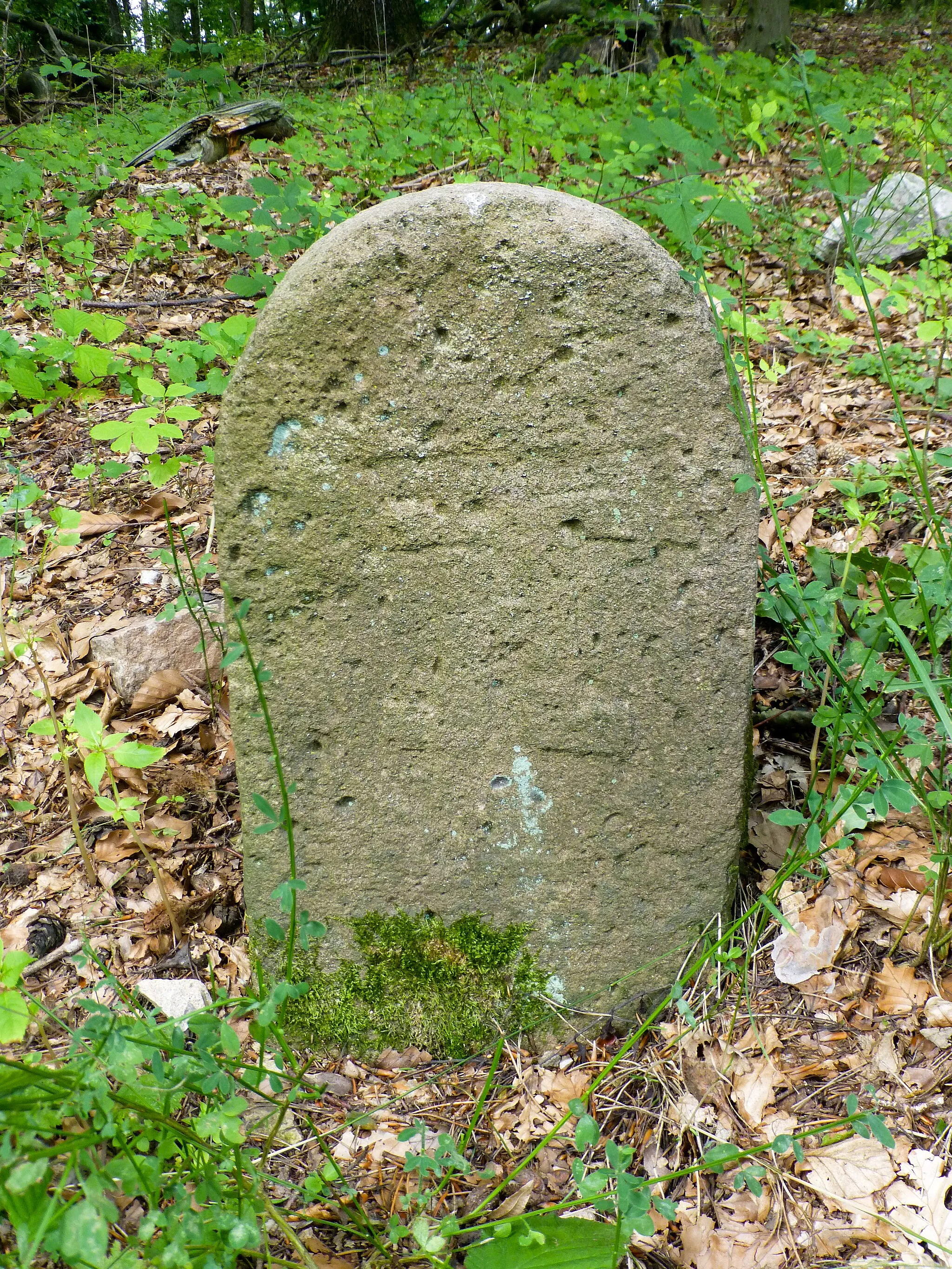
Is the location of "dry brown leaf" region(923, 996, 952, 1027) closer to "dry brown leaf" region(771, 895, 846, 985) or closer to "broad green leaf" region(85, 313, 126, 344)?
"dry brown leaf" region(771, 895, 846, 985)

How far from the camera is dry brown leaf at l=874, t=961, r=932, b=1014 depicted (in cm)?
171

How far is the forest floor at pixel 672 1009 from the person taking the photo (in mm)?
1519

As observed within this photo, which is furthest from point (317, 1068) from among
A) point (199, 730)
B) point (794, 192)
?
point (794, 192)

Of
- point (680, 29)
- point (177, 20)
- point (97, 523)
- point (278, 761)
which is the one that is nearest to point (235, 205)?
point (97, 523)

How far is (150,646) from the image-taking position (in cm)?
268

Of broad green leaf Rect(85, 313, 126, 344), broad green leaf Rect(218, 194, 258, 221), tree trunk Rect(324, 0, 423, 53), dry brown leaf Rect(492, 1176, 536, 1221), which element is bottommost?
dry brown leaf Rect(492, 1176, 536, 1221)

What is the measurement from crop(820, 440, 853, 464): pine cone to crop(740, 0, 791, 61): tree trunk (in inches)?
250

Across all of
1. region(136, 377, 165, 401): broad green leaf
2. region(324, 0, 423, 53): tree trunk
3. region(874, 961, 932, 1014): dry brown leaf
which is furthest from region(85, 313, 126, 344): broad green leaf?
region(324, 0, 423, 53): tree trunk

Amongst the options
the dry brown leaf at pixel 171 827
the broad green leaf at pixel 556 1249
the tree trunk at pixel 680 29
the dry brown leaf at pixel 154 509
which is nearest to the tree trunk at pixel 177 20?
the tree trunk at pixel 680 29

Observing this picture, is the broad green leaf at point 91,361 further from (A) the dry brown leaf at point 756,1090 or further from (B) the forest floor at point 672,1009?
(A) the dry brown leaf at point 756,1090

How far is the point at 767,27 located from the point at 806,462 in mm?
6983

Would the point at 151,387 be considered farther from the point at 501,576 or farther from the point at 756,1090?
the point at 756,1090

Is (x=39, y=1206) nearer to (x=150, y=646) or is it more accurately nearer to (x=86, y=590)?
(x=150, y=646)

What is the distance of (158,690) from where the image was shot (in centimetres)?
265
